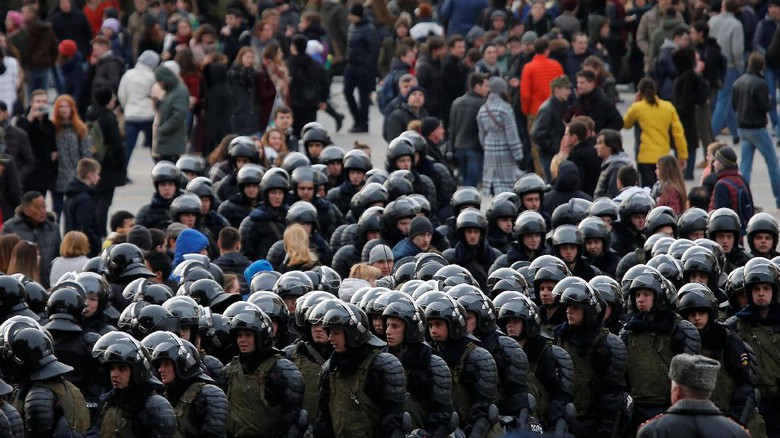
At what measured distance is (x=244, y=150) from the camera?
60.2ft

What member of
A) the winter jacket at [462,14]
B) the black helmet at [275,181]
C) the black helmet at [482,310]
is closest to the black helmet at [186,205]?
the black helmet at [275,181]

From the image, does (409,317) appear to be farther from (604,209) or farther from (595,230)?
(604,209)

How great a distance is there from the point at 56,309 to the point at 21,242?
8.73ft

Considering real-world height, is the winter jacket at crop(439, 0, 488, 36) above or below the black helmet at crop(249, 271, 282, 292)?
above

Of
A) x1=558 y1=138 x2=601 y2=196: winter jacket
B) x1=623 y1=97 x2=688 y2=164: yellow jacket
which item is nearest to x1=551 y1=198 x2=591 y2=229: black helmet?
x1=558 y1=138 x2=601 y2=196: winter jacket

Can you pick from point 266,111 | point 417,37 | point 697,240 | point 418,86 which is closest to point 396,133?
point 418,86

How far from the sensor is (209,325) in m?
11.8

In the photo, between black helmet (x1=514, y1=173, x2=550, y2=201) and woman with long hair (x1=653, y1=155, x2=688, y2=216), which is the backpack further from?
black helmet (x1=514, y1=173, x2=550, y2=201)

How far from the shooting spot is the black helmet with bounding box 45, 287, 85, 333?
11.6 meters

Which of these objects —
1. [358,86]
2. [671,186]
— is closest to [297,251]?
[671,186]

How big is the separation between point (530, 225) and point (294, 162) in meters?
3.67

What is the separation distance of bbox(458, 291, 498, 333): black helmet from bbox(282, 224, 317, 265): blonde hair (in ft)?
10.8

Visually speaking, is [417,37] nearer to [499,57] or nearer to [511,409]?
[499,57]

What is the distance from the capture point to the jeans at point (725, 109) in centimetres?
2375
